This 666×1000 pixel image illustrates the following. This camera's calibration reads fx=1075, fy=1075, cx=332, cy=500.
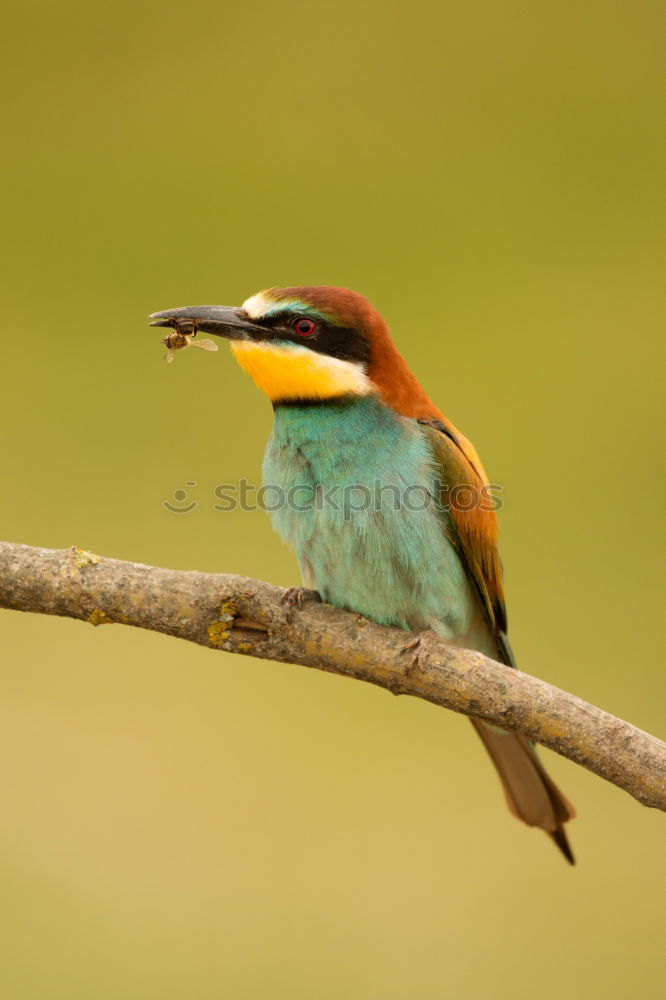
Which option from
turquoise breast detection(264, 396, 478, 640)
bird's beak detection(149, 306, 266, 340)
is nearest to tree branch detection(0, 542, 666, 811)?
turquoise breast detection(264, 396, 478, 640)

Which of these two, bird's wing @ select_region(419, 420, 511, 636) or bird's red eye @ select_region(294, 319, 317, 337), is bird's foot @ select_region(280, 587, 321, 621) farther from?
bird's red eye @ select_region(294, 319, 317, 337)

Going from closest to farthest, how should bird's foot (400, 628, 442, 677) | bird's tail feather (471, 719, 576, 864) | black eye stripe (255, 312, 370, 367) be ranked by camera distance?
bird's foot (400, 628, 442, 677) → black eye stripe (255, 312, 370, 367) → bird's tail feather (471, 719, 576, 864)

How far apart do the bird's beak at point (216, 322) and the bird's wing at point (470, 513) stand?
29 cm

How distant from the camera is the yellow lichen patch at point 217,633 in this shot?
1.34m

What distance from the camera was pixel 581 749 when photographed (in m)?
1.25

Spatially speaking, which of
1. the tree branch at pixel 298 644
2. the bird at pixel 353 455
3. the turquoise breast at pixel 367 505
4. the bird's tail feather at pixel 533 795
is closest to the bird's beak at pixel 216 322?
the bird at pixel 353 455

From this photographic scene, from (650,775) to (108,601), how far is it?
0.67 meters

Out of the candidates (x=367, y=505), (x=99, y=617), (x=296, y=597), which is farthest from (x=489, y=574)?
(x=99, y=617)

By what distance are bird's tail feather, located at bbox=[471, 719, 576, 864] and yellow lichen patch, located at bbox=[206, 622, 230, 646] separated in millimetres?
547

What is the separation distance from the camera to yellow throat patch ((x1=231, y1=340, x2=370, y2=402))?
5.10ft

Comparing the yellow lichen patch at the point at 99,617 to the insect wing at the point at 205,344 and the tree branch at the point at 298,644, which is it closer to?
the tree branch at the point at 298,644

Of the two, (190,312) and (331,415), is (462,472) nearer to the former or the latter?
(331,415)

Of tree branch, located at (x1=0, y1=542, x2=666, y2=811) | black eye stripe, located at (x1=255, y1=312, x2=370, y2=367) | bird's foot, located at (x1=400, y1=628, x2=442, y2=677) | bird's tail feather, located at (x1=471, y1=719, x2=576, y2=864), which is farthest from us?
bird's tail feather, located at (x1=471, y1=719, x2=576, y2=864)

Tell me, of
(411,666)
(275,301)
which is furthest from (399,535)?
(275,301)
